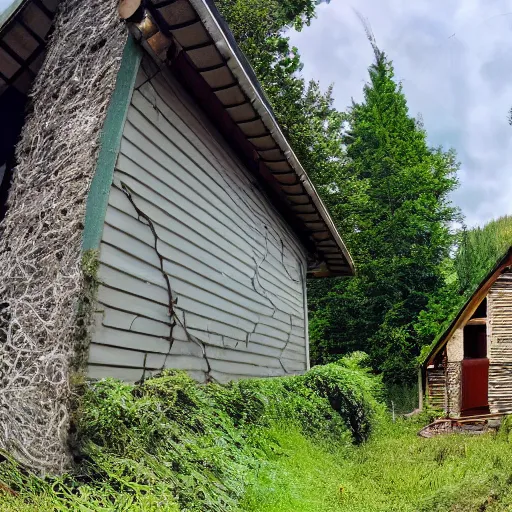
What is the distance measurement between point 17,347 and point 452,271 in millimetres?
20556

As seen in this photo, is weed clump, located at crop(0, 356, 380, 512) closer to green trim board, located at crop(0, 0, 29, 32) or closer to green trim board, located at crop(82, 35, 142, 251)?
green trim board, located at crop(82, 35, 142, 251)

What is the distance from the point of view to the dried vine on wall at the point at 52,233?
3152 mm

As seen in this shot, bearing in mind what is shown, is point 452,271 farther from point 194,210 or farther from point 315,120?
point 194,210

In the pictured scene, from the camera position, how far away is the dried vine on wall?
124 inches

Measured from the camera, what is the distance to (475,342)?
587 inches

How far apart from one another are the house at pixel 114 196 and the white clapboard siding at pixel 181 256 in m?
0.02

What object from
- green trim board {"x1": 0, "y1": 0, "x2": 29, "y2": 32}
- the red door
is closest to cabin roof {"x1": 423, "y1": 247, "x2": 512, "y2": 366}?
the red door

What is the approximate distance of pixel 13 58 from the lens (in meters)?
A: 4.42

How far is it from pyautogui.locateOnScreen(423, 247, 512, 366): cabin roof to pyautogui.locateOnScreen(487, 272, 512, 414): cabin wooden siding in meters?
0.22

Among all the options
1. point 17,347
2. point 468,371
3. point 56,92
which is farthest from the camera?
point 468,371

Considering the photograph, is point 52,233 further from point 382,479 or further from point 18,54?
point 382,479

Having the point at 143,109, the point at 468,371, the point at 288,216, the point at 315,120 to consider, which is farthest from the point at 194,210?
the point at 315,120

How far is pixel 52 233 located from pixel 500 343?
11968 millimetres

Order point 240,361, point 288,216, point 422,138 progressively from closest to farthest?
1. point 240,361
2. point 288,216
3. point 422,138
